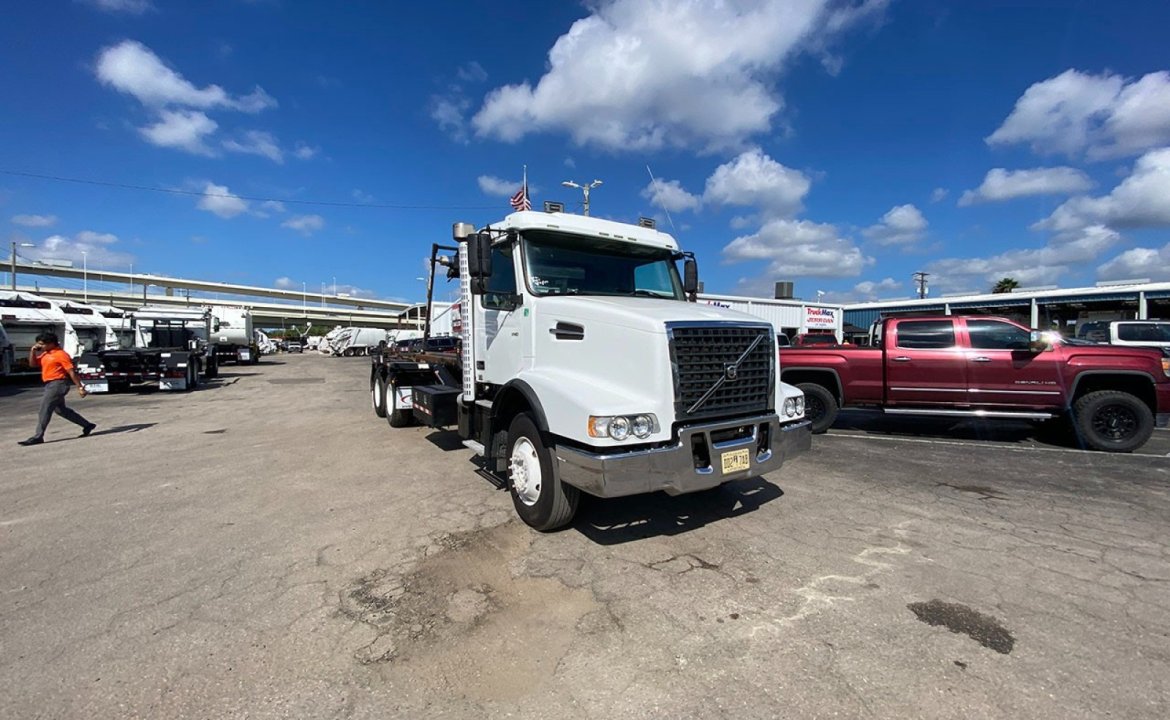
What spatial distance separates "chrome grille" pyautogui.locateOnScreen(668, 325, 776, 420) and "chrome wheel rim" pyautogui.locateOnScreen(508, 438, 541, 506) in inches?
50.8

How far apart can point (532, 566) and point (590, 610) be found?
2.40ft

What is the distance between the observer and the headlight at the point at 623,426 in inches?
143

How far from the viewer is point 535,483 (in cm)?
439

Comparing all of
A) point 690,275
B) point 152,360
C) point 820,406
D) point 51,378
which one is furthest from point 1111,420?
point 152,360

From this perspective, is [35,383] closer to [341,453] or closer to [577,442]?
[341,453]

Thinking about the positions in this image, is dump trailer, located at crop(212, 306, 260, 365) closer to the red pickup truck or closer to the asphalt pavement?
the asphalt pavement

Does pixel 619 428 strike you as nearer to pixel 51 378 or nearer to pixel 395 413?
pixel 395 413

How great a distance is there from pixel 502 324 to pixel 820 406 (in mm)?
6157

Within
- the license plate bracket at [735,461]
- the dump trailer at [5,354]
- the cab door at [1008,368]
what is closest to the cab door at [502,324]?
the license plate bracket at [735,461]

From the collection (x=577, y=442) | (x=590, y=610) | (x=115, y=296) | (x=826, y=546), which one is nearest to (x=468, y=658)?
(x=590, y=610)

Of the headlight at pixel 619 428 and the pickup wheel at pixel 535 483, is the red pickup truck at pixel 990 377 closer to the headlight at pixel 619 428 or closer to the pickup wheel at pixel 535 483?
the pickup wheel at pixel 535 483

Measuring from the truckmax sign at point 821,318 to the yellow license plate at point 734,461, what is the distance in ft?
111

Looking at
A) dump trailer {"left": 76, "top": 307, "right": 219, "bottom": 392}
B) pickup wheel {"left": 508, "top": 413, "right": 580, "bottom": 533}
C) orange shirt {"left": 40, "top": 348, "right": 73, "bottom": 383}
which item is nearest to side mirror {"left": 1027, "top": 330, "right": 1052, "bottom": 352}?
pickup wheel {"left": 508, "top": 413, "right": 580, "bottom": 533}

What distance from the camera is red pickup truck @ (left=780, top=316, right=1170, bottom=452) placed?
741cm
